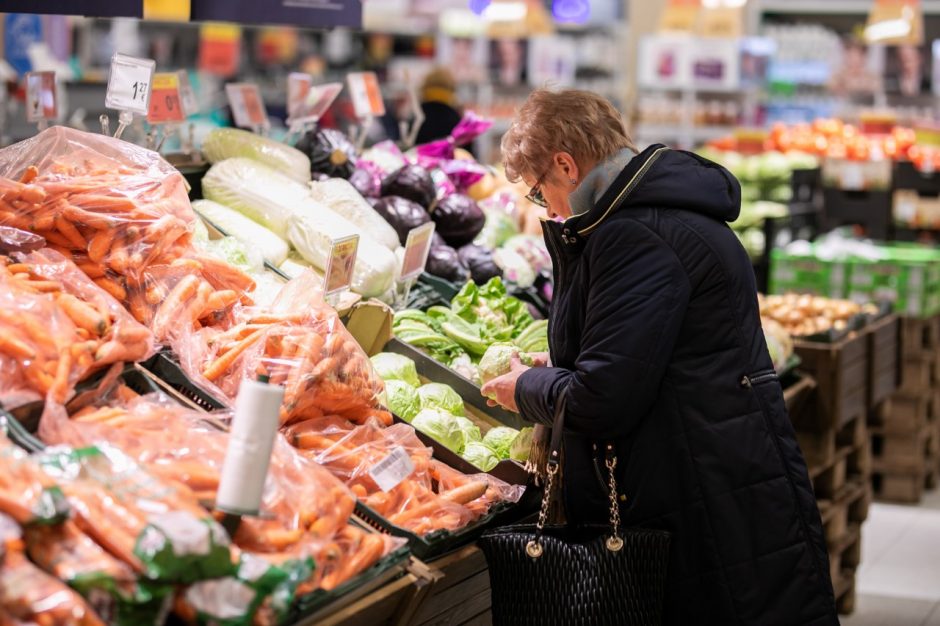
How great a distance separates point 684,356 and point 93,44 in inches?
484

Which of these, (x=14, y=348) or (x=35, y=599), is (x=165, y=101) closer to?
(x=14, y=348)

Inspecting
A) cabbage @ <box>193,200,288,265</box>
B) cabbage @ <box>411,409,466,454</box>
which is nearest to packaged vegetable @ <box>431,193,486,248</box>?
cabbage @ <box>193,200,288,265</box>

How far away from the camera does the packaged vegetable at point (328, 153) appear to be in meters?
4.19

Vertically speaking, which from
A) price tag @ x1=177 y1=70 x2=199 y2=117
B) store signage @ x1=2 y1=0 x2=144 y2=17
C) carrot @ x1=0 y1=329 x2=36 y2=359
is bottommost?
carrot @ x1=0 y1=329 x2=36 y2=359

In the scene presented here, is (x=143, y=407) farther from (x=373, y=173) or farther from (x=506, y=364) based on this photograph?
(x=373, y=173)

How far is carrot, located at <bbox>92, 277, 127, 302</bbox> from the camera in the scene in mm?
2557

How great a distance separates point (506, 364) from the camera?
3084mm

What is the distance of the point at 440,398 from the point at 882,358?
2.93 metres

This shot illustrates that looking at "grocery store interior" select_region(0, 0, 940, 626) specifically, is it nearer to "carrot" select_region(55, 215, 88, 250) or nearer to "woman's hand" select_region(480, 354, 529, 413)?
"carrot" select_region(55, 215, 88, 250)

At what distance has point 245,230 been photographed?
346 cm

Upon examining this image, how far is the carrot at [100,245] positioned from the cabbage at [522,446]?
3.46 feet

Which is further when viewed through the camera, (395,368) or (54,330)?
(395,368)

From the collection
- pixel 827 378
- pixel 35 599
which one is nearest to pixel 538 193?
pixel 35 599

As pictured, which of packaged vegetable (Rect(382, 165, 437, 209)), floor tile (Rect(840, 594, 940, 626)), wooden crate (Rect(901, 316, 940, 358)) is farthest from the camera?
wooden crate (Rect(901, 316, 940, 358))
